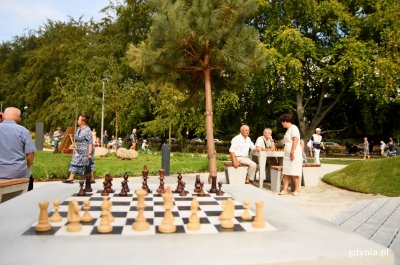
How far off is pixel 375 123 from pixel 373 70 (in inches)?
373

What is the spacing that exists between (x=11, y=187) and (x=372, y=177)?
8.86m

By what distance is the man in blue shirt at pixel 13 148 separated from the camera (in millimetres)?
4660

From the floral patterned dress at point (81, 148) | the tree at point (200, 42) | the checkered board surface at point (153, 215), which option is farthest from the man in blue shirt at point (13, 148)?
the tree at point (200, 42)

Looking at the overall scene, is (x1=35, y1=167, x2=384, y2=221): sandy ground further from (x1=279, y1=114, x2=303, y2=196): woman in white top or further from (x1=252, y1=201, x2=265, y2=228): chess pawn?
(x1=252, y1=201, x2=265, y2=228): chess pawn

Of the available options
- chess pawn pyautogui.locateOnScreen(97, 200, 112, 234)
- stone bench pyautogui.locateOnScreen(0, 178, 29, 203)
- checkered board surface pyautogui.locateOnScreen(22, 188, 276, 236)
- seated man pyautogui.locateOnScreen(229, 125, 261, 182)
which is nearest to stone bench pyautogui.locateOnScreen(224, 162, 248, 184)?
seated man pyautogui.locateOnScreen(229, 125, 261, 182)

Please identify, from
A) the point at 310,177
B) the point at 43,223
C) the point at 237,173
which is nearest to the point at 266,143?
the point at 310,177

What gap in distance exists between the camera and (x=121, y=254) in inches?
73.5

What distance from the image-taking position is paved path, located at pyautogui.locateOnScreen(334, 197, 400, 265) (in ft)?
14.4

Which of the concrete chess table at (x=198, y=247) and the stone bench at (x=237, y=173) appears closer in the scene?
the concrete chess table at (x=198, y=247)

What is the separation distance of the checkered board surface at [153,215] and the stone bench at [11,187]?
93 cm

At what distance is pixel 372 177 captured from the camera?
31.8ft

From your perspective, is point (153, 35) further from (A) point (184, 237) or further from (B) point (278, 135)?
(B) point (278, 135)

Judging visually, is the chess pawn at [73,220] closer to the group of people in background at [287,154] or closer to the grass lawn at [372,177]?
the group of people in background at [287,154]

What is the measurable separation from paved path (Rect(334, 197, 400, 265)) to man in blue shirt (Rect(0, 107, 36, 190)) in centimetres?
437
